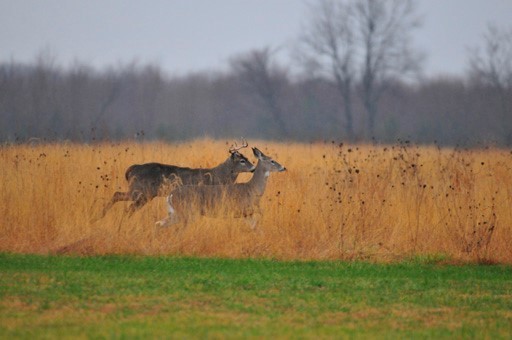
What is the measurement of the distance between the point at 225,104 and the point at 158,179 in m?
54.7

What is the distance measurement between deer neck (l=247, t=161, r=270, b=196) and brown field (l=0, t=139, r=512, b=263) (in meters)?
0.26

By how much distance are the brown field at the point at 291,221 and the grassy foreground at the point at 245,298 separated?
60 cm

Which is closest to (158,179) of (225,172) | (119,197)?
(119,197)

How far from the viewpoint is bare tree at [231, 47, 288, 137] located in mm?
71688

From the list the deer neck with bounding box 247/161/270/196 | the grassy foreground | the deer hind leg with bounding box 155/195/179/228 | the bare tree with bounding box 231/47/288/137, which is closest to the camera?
the grassy foreground

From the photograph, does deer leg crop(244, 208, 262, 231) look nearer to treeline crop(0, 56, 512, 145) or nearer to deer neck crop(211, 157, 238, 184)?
deer neck crop(211, 157, 238, 184)

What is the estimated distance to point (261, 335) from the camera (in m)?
8.82

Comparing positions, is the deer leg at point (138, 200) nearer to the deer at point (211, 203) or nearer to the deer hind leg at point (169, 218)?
the deer at point (211, 203)

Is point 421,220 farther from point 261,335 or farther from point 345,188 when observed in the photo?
point 261,335

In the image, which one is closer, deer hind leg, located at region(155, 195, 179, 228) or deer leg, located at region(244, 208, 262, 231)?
deer hind leg, located at region(155, 195, 179, 228)

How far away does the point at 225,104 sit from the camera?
7194cm

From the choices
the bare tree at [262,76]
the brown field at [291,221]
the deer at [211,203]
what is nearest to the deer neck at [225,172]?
the brown field at [291,221]

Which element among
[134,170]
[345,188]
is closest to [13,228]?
[134,170]

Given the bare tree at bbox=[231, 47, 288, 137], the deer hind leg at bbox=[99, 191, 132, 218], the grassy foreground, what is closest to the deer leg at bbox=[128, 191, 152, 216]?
the deer hind leg at bbox=[99, 191, 132, 218]
